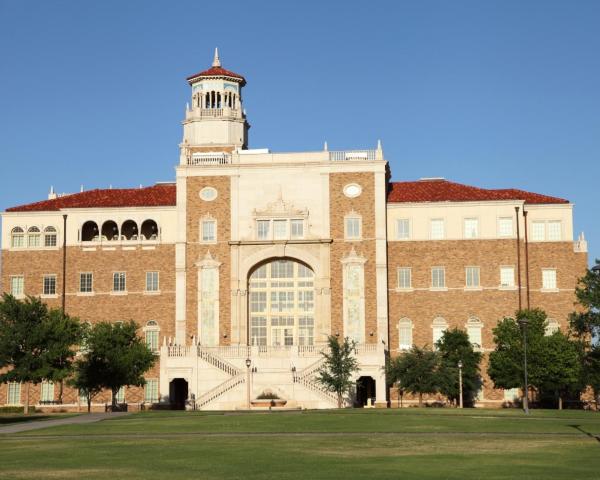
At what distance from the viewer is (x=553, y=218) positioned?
84.8m

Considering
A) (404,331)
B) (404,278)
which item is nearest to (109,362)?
(404,331)

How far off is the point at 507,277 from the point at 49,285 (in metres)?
34.1

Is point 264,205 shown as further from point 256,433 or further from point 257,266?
point 256,433

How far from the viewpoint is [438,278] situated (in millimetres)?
84375

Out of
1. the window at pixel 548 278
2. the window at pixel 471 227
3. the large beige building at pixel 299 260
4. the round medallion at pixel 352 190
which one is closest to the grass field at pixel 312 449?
the large beige building at pixel 299 260

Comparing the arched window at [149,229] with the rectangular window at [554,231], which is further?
the arched window at [149,229]

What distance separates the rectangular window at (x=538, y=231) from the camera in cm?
8462

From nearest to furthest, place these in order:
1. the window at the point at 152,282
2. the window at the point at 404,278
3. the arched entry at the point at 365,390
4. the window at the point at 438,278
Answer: the arched entry at the point at 365,390
the window at the point at 438,278
the window at the point at 404,278
the window at the point at 152,282

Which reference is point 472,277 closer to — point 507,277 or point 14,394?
point 507,277

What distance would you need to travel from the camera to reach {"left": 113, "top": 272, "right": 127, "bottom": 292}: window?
86.5 m

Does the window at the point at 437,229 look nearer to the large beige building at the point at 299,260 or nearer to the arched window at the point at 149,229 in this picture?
the large beige building at the point at 299,260

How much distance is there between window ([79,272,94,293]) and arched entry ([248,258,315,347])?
39.4ft

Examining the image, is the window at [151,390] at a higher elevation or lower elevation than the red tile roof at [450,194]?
lower

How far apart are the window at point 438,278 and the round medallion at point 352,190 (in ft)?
25.8
